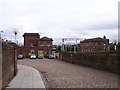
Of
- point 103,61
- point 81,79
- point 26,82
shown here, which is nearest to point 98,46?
point 103,61

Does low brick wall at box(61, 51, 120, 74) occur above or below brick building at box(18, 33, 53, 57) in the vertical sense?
below

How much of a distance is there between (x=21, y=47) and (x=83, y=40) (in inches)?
1105

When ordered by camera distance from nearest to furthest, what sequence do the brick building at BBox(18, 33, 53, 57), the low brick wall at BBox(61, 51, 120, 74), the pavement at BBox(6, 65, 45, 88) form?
1. the pavement at BBox(6, 65, 45, 88)
2. the low brick wall at BBox(61, 51, 120, 74)
3. the brick building at BBox(18, 33, 53, 57)

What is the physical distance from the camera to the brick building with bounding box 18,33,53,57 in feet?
288

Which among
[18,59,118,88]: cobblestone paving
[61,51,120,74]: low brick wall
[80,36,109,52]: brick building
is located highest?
[80,36,109,52]: brick building

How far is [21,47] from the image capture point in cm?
8675

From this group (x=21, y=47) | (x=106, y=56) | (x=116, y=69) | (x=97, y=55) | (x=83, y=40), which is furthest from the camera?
(x=21, y=47)

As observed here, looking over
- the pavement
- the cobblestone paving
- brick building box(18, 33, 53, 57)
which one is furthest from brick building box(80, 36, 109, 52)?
brick building box(18, 33, 53, 57)

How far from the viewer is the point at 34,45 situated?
310 feet

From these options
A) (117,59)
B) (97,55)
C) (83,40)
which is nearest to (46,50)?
(83,40)

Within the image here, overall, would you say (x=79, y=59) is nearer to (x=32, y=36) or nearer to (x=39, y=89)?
(x=39, y=89)

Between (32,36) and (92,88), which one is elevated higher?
(32,36)

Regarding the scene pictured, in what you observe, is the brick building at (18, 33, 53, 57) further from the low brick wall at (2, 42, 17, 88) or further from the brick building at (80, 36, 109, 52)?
the low brick wall at (2, 42, 17, 88)

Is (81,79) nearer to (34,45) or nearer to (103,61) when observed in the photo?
(103,61)
